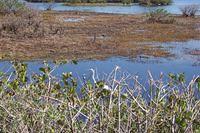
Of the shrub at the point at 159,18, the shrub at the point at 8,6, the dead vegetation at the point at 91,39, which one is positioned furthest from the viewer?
the shrub at the point at 8,6

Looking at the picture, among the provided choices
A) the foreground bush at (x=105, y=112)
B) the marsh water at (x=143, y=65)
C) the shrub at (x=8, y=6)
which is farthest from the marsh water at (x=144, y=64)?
the shrub at (x=8, y=6)

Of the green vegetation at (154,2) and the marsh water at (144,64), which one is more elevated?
the marsh water at (144,64)

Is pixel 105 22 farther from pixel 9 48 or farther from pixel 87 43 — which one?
pixel 9 48

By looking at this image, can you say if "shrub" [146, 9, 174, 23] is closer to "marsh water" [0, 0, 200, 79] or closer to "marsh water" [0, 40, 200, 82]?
"marsh water" [0, 0, 200, 79]

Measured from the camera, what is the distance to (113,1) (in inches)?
2351

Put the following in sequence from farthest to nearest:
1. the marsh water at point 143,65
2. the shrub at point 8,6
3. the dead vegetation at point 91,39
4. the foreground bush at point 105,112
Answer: the shrub at point 8,6, the dead vegetation at point 91,39, the marsh water at point 143,65, the foreground bush at point 105,112

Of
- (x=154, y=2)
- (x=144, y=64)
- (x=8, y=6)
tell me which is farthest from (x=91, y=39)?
(x=154, y=2)

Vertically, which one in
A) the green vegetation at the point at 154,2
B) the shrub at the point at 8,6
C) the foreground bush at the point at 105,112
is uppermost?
the foreground bush at the point at 105,112

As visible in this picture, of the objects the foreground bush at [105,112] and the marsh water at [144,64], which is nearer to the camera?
the foreground bush at [105,112]

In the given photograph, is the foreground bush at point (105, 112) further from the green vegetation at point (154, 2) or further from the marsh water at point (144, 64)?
the green vegetation at point (154, 2)

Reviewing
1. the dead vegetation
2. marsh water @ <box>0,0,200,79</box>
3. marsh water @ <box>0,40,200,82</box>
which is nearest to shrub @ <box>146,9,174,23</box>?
the dead vegetation

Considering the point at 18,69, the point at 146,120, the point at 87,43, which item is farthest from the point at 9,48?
the point at 146,120

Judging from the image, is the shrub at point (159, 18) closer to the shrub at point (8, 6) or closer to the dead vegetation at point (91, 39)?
the dead vegetation at point (91, 39)

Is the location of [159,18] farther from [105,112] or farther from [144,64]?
[105,112]
